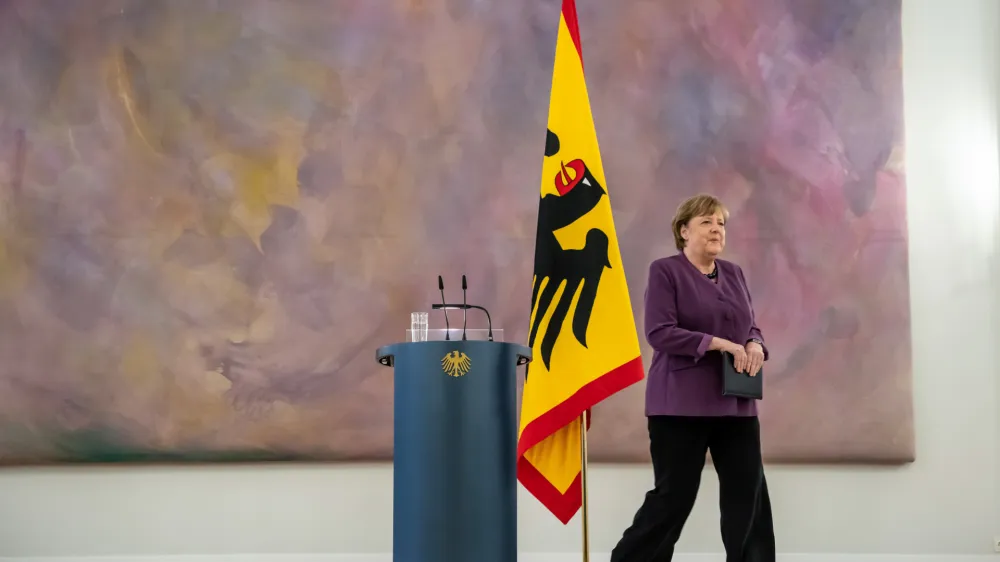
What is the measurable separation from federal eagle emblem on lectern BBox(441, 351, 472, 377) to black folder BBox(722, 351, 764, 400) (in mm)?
883

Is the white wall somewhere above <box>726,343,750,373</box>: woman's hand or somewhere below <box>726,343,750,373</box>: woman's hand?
below

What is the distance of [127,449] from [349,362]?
105 cm

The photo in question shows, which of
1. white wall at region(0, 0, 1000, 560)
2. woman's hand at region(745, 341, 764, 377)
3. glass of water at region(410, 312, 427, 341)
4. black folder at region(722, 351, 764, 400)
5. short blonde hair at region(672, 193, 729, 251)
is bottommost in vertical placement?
white wall at region(0, 0, 1000, 560)

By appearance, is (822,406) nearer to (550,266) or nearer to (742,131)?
(742,131)

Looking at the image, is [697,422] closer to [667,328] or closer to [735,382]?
[735,382]

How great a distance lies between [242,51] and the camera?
4.10 metres

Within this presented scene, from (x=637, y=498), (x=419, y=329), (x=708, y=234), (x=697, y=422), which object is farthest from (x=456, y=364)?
(x=637, y=498)

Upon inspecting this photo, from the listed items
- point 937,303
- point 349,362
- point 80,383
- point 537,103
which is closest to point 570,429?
point 349,362

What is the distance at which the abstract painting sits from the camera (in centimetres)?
384

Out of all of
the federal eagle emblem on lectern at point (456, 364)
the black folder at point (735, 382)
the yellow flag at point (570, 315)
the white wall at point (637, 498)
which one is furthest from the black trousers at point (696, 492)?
the white wall at point (637, 498)

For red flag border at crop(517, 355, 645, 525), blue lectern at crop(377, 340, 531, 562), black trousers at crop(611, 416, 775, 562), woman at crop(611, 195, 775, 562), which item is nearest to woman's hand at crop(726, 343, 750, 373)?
woman at crop(611, 195, 775, 562)

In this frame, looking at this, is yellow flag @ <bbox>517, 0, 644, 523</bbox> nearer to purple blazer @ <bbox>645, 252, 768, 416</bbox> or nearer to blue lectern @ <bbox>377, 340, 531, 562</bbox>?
purple blazer @ <bbox>645, 252, 768, 416</bbox>

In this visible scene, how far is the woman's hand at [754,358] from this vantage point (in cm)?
273

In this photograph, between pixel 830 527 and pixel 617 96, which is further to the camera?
pixel 617 96
